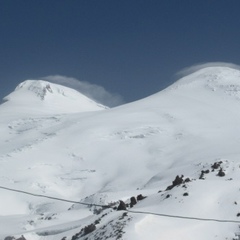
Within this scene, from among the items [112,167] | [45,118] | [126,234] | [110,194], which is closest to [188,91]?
[45,118]

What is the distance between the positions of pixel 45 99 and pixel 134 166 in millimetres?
83961

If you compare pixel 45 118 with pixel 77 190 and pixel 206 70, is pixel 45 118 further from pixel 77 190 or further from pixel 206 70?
pixel 206 70

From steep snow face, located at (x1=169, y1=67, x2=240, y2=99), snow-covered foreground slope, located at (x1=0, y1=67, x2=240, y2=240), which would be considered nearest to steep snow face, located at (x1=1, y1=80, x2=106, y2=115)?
snow-covered foreground slope, located at (x1=0, y1=67, x2=240, y2=240)

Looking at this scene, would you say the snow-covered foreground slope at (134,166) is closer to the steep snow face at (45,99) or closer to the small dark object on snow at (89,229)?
the small dark object on snow at (89,229)

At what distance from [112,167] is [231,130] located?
19.8 metres

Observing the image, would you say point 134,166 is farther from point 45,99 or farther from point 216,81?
point 45,99

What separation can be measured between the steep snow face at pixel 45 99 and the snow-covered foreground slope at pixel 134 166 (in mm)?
5866

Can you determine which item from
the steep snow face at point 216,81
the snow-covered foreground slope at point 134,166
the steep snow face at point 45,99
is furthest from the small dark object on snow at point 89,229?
the steep snow face at point 45,99

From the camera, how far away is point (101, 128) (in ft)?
305

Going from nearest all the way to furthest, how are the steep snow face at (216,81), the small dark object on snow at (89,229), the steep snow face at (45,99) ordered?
1. the small dark object on snow at (89,229)
2. the steep snow face at (216,81)
3. the steep snow face at (45,99)

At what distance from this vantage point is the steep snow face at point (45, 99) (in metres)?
139

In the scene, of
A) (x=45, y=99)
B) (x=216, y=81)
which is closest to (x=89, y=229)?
(x=216, y=81)

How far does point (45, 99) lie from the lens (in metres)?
154

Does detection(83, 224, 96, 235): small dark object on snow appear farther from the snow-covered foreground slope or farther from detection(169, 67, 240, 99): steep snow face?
detection(169, 67, 240, 99): steep snow face
